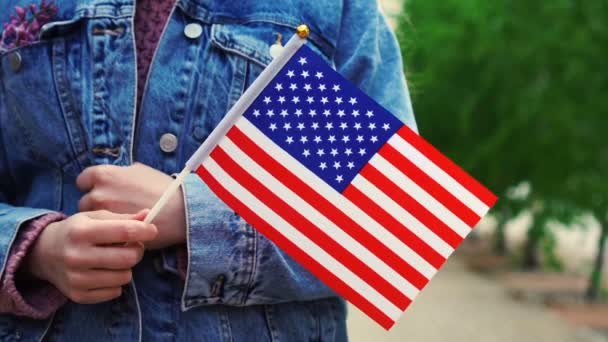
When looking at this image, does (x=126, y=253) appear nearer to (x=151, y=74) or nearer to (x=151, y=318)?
(x=151, y=318)

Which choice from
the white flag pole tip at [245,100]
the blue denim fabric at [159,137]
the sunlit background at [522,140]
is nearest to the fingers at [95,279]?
the blue denim fabric at [159,137]

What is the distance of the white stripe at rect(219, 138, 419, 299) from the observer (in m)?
1.72

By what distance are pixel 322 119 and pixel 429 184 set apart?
0.22 metres

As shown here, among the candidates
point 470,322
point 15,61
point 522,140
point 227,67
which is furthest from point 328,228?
point 522,140

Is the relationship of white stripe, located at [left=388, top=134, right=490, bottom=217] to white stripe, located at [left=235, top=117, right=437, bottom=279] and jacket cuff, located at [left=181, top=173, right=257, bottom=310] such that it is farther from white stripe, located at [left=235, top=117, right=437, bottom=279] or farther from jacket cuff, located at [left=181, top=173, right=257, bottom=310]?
jacket cuff, located at [left=181, top=173, right=257, bottom=310]

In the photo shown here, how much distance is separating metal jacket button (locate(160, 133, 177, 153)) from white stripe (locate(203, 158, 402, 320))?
0.23 ft

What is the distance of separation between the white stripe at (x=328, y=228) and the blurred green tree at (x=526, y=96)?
732 centimetres

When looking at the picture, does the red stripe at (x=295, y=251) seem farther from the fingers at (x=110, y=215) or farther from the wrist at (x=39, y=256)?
the wrist at (x=39, y=256)

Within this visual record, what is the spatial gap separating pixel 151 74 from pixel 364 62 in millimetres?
392

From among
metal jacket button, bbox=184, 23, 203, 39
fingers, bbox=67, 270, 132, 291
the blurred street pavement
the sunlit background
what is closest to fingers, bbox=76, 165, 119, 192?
fingers, bbox=67, 270, 132, 291

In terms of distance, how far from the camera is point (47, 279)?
1599mm

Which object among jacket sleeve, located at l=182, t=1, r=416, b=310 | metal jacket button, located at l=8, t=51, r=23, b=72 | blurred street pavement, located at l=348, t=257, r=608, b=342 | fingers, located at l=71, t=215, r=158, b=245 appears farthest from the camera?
blurred street pavement, located at l=348, t=257, r=608, b=342

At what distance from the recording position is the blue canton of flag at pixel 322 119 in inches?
66.2

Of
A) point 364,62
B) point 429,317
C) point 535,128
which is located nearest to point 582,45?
point 535,128
